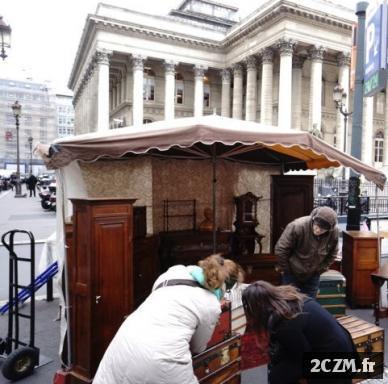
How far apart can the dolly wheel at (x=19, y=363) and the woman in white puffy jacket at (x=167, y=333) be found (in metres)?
2.05

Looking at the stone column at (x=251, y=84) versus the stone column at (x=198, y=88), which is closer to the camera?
the stone column at (x=251, y=84)

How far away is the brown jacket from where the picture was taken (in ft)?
14.4

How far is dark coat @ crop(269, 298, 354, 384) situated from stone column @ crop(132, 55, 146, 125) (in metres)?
37.9

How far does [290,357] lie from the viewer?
97.6 inches

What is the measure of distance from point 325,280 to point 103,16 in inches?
1508

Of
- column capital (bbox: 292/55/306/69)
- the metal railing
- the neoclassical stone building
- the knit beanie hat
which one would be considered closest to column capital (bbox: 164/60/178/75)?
the neoclassical stone building

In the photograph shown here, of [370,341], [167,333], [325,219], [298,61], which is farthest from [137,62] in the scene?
[167,333]

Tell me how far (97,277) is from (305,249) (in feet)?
7.66

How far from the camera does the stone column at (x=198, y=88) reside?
A: 42219 millimetres

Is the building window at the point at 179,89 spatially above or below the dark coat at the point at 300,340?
above

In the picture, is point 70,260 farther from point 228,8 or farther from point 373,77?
point 228,8

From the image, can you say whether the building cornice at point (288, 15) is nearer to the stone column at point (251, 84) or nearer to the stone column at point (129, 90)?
the stone column at point (251, 84)

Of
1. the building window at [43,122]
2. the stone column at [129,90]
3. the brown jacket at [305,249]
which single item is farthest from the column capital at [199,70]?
the building window at [43,122]

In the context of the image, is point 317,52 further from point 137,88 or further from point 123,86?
point 123,86
